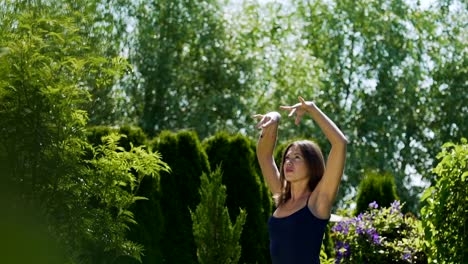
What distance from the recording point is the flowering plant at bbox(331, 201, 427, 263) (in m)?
7.52

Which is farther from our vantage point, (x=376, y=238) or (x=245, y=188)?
(x=245, y=188)

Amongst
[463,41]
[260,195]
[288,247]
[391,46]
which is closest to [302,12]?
[391,46]

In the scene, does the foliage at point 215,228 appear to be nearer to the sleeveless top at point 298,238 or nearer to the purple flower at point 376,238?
the purple flower at point 376,238

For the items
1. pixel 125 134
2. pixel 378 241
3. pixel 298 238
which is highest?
pixel 125 134

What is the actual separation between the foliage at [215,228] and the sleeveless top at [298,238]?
430cm

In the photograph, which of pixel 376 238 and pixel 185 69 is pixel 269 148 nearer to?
pixel 376 238

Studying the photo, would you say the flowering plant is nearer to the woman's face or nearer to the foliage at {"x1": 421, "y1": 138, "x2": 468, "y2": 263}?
the foliage at {"x1": 421, "y1": 138, "x2": 468, "y2": 263}

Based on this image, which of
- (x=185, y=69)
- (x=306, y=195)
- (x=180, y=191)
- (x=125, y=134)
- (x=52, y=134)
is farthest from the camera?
(x=185, y=69)

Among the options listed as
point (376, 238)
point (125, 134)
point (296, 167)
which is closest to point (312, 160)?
point (296, 167)

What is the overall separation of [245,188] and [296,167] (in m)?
6.04

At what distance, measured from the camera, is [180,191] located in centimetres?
945

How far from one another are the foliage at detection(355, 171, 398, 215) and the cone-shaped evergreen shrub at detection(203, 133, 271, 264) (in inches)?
57.5

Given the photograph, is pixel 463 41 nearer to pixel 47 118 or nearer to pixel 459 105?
pixel 459 105

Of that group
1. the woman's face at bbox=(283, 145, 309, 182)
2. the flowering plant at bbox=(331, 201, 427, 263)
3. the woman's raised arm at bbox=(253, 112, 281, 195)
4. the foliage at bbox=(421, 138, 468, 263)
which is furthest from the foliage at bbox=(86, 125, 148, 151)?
the woman's face at bbox=(283, 145, 309, 182)
